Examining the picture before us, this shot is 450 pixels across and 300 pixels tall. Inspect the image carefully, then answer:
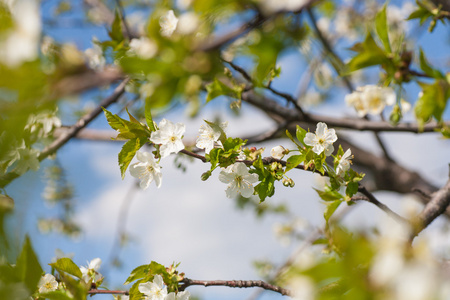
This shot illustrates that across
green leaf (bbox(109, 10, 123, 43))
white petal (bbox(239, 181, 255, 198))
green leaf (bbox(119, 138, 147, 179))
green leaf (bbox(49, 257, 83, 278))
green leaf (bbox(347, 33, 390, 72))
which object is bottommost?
white petal (bbox(239, 181, 255, 198))

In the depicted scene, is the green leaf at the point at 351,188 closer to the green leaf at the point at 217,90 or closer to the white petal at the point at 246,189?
the white petal at the point at 246,189

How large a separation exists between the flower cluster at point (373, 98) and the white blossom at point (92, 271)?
0.93 m

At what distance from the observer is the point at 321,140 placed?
39.8 inches

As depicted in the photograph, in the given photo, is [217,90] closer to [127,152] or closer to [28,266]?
[127,152]

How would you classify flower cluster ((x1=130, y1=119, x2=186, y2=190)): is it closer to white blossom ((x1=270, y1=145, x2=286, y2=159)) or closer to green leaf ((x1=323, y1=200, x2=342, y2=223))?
white blossom ((x1=270, y1=145, x2=286, y2=159))

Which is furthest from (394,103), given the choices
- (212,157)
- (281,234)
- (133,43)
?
(281,234)

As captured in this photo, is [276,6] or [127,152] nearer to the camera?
[276,6]

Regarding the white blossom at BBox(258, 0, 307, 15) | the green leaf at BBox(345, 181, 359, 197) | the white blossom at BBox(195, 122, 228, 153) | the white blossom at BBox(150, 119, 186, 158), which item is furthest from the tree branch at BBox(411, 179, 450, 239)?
the white blossom at BBox(258, 0, 307, 15)

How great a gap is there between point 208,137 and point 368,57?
434 millimetres

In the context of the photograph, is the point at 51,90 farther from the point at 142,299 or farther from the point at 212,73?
the point at 142,299

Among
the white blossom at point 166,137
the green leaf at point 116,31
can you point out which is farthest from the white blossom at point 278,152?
the green leaf at point 116,31

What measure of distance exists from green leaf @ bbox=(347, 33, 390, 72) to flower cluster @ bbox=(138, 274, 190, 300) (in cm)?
70

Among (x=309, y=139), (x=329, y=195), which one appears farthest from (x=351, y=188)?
(x=309, y=139)

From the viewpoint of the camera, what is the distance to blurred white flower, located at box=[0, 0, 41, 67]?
14.9 inches
